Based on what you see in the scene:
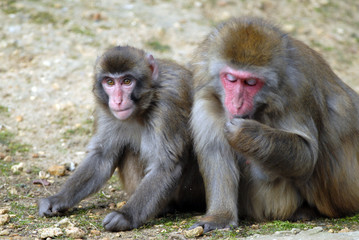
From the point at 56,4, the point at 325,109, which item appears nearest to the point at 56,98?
the point at 56,4

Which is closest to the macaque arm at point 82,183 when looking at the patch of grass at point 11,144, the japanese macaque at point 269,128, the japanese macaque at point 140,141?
the japanese macaque at point 140,141

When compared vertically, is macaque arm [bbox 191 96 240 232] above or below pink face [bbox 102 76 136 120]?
below

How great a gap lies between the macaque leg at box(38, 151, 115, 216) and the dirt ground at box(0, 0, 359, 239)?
5.6 inches

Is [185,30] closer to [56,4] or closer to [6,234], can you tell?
[56,4]

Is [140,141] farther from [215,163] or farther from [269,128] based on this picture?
[269,128]

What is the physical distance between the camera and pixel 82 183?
6.03 meters

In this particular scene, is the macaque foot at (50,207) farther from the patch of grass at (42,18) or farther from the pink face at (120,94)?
the patch of grass at (42,18)

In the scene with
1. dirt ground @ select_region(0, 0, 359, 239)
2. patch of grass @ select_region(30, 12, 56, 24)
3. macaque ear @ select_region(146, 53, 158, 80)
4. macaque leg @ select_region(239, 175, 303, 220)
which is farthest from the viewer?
patch of grass @ select_region(30, 12, 56, 24)

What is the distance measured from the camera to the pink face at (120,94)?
18.6 ft

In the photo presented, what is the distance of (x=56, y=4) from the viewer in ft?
33.0

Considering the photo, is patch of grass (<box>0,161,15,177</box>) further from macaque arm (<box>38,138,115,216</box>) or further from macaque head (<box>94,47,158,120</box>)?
macaque head (<box>94,47,158,120</box>)

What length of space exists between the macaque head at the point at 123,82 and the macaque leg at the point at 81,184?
610mm

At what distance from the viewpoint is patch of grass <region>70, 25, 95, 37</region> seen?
9454 millimetres

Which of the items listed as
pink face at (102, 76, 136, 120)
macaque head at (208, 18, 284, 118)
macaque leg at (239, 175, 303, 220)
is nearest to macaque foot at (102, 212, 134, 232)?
pink face at (102, 76, 136, 120)
